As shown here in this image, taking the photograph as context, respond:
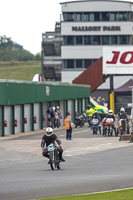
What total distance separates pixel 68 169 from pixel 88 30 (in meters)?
76.3

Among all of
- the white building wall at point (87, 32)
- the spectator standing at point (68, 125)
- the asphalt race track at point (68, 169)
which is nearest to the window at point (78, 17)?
the white building wall at point (87, 32)

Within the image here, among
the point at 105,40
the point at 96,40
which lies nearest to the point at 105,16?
the point at 105,40

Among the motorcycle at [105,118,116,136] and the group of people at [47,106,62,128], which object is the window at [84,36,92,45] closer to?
the group of people at [47,106,62,128]

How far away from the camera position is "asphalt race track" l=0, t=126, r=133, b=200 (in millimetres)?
16312

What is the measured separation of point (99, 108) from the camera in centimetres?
6041

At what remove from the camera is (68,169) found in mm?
22359

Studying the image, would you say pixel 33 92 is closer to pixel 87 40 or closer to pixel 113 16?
pixel 87 40

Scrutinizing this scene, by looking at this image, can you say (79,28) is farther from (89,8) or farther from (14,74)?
(14,74)

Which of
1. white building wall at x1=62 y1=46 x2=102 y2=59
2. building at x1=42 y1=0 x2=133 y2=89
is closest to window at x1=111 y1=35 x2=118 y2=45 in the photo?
building at x1=42 y1=0 x2=133 y2=89

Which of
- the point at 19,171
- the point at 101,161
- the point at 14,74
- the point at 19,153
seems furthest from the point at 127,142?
the point at 14,74

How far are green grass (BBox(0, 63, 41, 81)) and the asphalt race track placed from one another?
123 metres

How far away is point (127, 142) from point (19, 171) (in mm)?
13599

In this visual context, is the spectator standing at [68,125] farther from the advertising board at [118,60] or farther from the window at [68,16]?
the window at [68,16]

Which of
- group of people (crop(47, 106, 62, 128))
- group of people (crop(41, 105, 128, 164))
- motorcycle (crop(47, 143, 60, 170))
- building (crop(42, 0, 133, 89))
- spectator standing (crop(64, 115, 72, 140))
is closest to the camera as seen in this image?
motorcycle (crop(47, 143, 60, 170))
